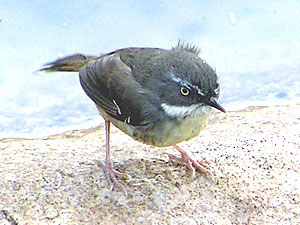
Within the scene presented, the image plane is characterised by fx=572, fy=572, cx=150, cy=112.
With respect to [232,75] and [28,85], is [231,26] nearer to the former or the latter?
[232,75]

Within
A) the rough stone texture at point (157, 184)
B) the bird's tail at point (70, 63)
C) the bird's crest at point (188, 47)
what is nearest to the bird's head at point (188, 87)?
the bird's crest at point (188, 47)

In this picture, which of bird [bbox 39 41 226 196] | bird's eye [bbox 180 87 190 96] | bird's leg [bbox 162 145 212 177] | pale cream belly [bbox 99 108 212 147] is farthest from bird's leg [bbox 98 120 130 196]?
bird's eye [bbox 180 87 190 96]

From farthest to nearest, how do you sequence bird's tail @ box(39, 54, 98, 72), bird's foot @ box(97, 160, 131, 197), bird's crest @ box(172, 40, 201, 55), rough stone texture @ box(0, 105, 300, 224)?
1. bird's tail @ box(39, 54, 98, 72)
2. bird's crest @ box(172, 40, 201, 55)
3. bird's foot @ box(97, 160, 131, 197)
4. rough stone texture @ box(0, 105, 300, 224)

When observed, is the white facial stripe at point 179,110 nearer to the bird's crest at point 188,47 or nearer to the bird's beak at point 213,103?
the bird's beak at point 213,103

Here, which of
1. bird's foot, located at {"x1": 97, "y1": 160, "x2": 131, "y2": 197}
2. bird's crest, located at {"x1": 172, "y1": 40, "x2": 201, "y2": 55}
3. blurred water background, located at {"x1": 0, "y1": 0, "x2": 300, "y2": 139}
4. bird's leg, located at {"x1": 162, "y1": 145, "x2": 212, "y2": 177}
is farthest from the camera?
blurred water background, located at {"x1": 0, "y1": 0, "x2": 300, "y2": 139}

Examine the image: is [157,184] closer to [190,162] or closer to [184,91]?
[190,162]

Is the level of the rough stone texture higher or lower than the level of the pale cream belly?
lower

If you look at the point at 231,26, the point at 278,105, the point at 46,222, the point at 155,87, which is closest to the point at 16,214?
the point at 46,222

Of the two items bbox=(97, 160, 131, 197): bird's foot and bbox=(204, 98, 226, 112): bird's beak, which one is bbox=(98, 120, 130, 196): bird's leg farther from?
bbox=(204, 98, 226, 112): bird's beak
